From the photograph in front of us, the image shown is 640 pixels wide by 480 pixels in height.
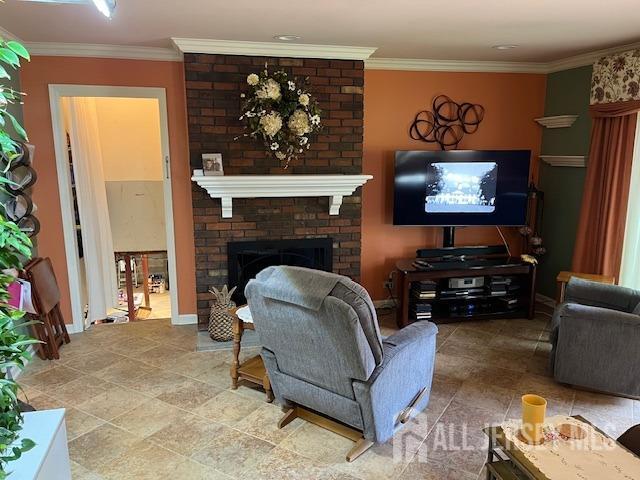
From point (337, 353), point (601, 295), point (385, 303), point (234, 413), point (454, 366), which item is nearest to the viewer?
point (337, 353)

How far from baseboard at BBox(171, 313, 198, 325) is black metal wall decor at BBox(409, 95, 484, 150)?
2707 millimetres

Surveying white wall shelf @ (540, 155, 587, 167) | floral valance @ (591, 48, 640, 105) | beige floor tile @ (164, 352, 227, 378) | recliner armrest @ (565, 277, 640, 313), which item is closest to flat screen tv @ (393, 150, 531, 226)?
white wall shelf @ (540, 155, 587, 167)

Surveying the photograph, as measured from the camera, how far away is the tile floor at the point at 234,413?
2.43 m

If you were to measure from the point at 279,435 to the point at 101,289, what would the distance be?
2.82m

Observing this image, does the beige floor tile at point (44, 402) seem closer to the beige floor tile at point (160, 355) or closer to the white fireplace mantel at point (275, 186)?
the beige floor tile at point (160, 355)

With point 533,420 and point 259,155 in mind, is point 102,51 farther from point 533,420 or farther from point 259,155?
point 533,420

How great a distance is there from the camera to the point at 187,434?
2.71m

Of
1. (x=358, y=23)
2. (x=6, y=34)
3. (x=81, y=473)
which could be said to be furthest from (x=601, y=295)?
(x=6, y=34)

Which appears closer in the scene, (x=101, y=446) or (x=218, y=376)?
(x=101, y=446)

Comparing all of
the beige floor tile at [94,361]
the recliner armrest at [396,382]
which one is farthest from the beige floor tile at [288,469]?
the beige floor tile at [94,361]

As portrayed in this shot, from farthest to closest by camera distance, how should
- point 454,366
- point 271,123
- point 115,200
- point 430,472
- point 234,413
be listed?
point 115,200 → point 271,123 → point 454,366 → point 234,413 → point 430,472

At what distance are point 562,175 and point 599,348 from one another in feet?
6.99

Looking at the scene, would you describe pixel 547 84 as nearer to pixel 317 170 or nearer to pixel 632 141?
pixel 632 141

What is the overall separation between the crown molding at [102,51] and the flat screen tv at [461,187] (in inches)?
85.1
